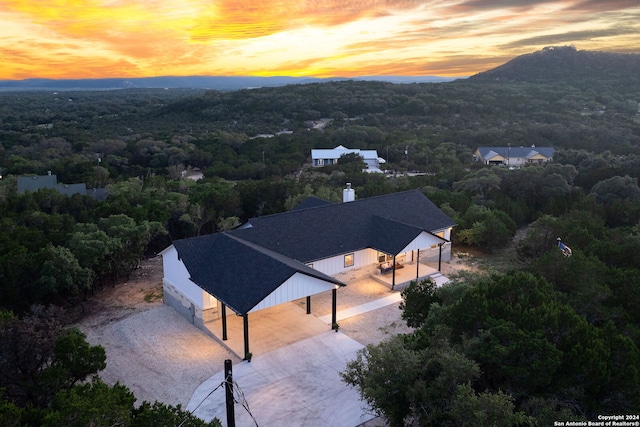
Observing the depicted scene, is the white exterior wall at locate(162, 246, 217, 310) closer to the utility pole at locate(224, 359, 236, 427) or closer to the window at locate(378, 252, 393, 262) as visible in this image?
the utility pole at locate(224, 359, 236, 427)

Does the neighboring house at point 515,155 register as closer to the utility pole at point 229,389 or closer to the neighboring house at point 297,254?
the neighboring house at point 297,254

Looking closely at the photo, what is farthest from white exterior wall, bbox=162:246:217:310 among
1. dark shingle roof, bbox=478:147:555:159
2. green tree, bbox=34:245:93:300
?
dark shingle roof, bbox=478:147:555:159

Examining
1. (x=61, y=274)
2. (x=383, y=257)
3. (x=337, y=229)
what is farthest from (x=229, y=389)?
(x=383, y=257)

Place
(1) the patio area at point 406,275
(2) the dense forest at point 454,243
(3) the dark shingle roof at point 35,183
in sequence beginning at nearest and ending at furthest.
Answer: (2) the dense forest at point 454,243 → (1) the patio area at point 406,275 → (3) the dark shingle roof at point 35,183

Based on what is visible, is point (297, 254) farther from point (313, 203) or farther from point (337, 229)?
point (313, 203)

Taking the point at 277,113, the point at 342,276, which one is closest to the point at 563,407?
the point at 342,276

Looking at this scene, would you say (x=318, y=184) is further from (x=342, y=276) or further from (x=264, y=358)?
(x=264, y=358)

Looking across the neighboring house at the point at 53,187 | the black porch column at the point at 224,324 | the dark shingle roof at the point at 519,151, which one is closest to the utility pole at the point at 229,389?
the black porch column at the point at 224,324
